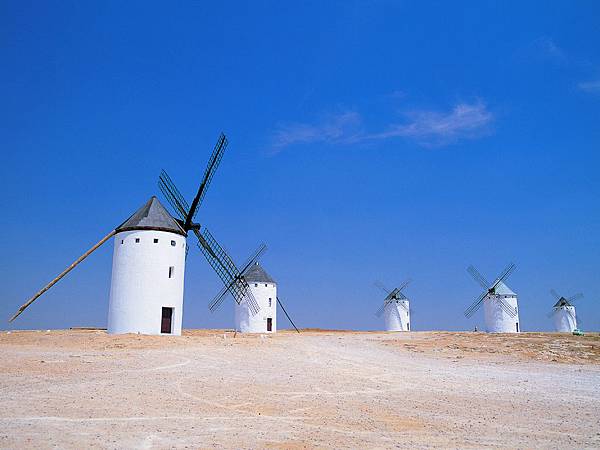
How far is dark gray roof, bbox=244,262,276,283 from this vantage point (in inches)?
1658

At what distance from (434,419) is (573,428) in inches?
99.4

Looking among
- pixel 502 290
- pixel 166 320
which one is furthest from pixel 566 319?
pixel 166 320

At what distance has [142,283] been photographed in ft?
83.4

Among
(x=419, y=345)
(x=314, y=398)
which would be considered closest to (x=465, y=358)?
(x=419, y=345)

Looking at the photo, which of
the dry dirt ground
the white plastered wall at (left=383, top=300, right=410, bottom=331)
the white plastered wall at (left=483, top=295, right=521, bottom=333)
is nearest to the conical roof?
the white plastered wall at (left=483, top=295, right=521, bottom=333)

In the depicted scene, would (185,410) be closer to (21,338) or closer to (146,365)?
(146,365)

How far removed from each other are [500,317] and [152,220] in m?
38.9

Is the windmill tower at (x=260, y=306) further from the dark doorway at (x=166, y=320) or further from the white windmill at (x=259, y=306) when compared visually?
the dark doorway at (x=166, y=320)

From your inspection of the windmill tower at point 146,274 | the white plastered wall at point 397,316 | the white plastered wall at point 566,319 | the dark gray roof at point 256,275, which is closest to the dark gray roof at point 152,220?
the windmill tower at point 146,274

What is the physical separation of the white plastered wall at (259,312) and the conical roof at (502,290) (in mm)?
24906

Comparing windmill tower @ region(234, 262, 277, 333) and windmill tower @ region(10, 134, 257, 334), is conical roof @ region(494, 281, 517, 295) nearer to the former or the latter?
windmill tower @ region(234, 262, 277, 333)

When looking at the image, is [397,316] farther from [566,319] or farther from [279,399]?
[279,399]

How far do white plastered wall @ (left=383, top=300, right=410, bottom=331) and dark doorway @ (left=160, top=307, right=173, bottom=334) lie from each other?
3638 cm

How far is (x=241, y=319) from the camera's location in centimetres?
4147
